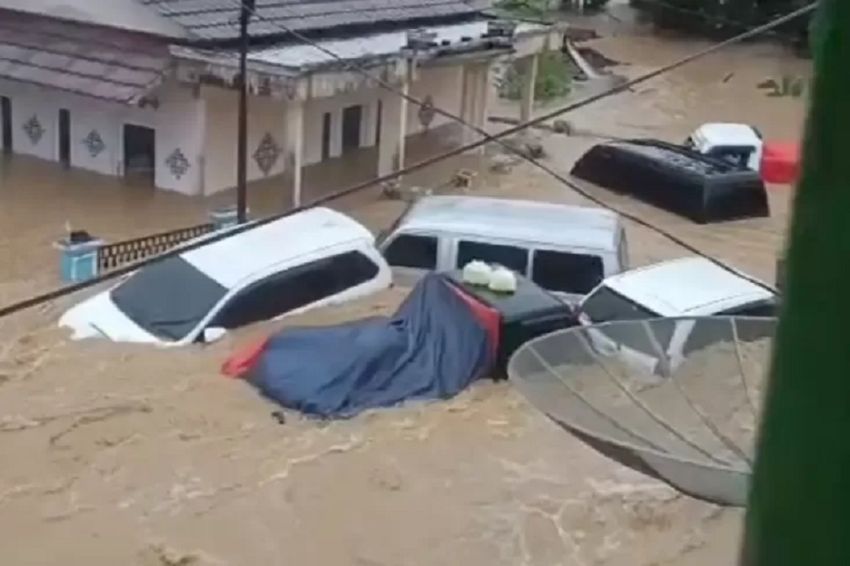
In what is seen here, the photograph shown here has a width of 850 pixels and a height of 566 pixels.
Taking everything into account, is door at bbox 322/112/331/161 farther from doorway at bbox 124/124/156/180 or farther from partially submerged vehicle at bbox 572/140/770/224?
partially submerged vehicle at bbox 572/140/770/224

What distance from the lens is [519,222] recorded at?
13.5 m

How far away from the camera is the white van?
42.8 ft

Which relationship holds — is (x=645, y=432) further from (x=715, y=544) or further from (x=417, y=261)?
(x=417, y=261)

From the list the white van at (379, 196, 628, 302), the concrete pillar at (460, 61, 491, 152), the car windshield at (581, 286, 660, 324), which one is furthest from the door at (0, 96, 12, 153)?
the car windshield at (581, 286, 660, 324)

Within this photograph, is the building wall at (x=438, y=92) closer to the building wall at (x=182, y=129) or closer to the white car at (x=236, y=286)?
the building wall at (x=182, y=129)

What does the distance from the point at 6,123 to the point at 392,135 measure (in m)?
5.39

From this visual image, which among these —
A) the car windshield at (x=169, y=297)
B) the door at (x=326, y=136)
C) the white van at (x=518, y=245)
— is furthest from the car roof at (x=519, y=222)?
the door at (x=326, y=136)

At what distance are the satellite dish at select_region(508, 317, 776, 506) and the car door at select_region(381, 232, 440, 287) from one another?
707 centimetres

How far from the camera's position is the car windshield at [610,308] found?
37.5 feet

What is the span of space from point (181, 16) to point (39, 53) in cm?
201

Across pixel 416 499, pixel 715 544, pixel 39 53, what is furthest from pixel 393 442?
pixel 39 53

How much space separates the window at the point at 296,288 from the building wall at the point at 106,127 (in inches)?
A: 241

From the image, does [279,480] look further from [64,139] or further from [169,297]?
[64,139]

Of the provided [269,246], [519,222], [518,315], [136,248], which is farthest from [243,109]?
[518,315]
